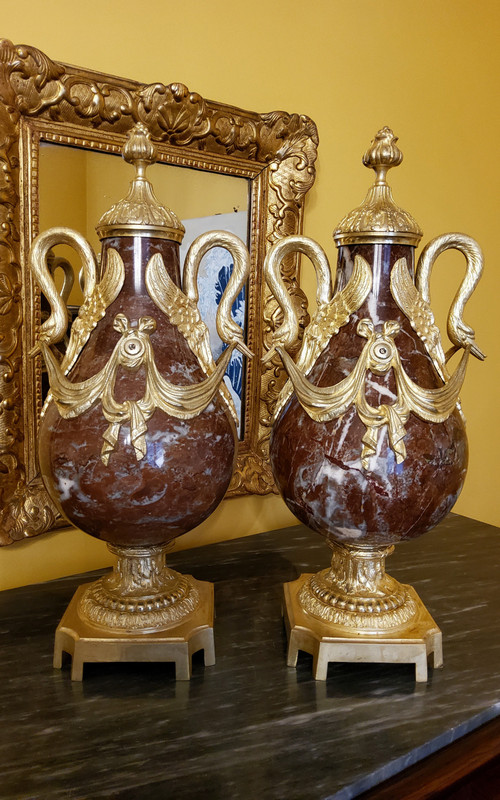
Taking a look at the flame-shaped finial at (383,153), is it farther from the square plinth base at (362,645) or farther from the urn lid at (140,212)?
the square plinth base at (362,645)

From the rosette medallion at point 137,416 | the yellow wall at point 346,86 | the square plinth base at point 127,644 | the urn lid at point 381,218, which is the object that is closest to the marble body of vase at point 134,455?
the rosette medallion at point 137,416

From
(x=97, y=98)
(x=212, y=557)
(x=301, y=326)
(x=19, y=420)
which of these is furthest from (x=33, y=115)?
(x=212, y=557)

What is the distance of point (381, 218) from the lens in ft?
2.51

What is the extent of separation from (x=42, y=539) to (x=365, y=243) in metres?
0.67

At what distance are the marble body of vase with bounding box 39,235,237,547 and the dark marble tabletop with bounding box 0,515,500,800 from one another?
0.18m

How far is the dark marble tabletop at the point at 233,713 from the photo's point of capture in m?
0.61

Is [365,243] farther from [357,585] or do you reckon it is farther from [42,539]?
[42,539]

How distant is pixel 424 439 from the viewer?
2.43 feet

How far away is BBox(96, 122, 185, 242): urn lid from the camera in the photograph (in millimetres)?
735

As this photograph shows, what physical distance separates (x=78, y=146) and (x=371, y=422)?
58 centimetres

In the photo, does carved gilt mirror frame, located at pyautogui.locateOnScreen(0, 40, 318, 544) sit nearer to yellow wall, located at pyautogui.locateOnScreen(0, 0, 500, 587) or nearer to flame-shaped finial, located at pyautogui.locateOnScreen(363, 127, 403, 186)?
yellow wall, located at pyautogui.locateOnScreen(0, 0, 500, 587)

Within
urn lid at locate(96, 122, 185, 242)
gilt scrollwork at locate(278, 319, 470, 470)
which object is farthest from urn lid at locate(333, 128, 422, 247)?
urn lid at locate(96, 122, 185, 242)

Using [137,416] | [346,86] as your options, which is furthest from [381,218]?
[346,86]

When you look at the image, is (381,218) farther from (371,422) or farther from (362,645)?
(362,645)
